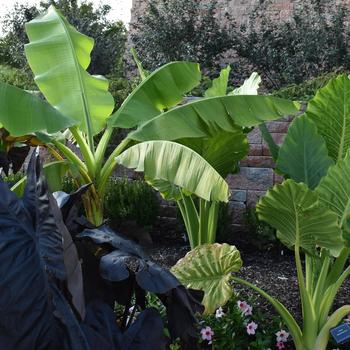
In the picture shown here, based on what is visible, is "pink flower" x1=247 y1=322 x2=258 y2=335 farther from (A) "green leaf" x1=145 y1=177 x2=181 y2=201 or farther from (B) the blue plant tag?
(A) "green leaf" x1=145 y1=177 x2=181 y2=201

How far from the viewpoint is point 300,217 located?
3254 millimetres

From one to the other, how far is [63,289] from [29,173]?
399mm

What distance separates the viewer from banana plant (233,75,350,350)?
323 centimetres

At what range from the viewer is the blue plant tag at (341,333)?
343 cm

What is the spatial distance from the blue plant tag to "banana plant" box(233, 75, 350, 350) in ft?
0.27

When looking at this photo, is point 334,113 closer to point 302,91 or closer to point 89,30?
point 302,91

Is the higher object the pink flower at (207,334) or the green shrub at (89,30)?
the green shrub at (89,30)

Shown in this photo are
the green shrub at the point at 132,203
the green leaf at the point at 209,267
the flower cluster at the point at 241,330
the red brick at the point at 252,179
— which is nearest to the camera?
the green leaf at the point at 209,267

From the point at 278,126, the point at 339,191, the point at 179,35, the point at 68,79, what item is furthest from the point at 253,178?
the point at 179,35

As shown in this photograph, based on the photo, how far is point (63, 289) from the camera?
1.82 metres

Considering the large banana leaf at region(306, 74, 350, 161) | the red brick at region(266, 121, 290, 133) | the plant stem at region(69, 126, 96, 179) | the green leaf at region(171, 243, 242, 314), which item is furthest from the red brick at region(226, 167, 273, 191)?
the green leaf at region(171, 243, 242, 314)

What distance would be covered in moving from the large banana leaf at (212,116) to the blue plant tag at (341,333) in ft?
4.62

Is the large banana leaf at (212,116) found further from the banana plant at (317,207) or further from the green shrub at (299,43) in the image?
the green shrub at (299,43)

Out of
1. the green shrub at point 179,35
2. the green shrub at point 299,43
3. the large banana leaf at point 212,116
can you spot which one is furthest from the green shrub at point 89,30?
the large banana leaf at point 212,116
